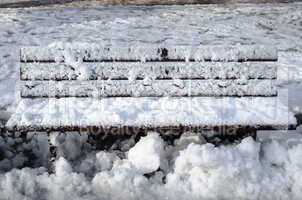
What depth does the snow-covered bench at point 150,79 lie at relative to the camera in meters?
4.20

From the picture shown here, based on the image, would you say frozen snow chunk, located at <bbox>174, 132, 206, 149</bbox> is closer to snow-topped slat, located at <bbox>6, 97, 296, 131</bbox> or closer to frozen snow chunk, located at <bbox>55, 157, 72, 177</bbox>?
snow-topped slat, located at <bbox>6, 97, 296, 131</bbox>

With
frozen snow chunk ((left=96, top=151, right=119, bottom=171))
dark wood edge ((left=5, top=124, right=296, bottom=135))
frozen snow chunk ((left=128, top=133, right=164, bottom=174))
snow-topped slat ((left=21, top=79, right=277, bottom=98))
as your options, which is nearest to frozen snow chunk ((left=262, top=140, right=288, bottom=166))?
dark wood edge ((left=5, top=124, right=296, bottom=135))

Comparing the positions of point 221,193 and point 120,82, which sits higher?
point 120,82

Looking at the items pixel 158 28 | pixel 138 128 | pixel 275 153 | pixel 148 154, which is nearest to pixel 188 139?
pixel 148 154

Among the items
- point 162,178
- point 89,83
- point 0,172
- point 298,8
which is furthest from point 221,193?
point 298,8

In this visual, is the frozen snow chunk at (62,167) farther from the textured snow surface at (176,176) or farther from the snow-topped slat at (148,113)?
the snow-topped slat at (148,113)

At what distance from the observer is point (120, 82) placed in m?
4.27

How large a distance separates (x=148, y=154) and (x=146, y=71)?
705 millimetres

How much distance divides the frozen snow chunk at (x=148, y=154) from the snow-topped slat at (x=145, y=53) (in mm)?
692

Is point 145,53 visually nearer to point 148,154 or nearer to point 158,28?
point 148,154

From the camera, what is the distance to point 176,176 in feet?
12.9

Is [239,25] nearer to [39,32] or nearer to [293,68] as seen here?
[293,68]

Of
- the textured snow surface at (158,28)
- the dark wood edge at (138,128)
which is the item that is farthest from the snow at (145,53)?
the textured snow surface at (158,28)

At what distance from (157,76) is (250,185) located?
3.87 feet
